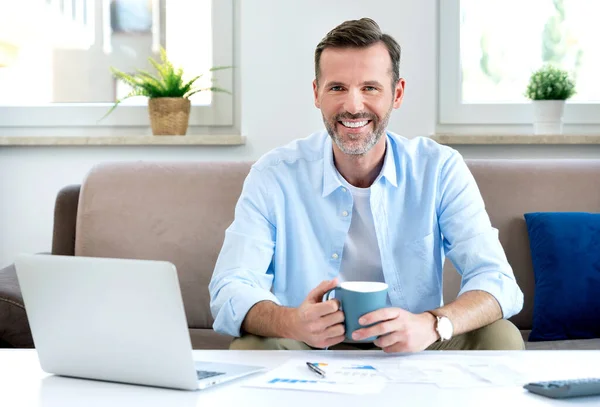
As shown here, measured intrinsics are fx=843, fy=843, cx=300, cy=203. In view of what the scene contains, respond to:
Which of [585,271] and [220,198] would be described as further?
[220,198]

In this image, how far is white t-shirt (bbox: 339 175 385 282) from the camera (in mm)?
1992

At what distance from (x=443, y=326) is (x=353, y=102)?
64 centimetres

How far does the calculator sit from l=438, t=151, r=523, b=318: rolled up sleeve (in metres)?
0.64

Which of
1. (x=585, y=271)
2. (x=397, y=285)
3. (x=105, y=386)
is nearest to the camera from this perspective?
(x=105, y=386)

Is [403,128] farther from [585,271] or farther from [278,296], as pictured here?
[278,296]

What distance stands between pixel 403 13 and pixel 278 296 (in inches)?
56.7

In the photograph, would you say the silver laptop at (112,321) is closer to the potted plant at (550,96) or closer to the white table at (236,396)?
the white table at (236,396)

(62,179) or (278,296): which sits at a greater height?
(62,179)

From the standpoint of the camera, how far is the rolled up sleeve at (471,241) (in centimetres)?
176

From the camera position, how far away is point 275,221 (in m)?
1.99

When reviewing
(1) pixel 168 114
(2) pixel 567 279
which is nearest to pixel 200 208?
(1) pixel 168 114

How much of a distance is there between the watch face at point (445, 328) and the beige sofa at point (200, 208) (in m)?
0.96

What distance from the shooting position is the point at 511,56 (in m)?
3.22

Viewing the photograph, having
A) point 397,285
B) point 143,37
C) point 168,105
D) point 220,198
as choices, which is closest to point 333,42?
point 397,285
